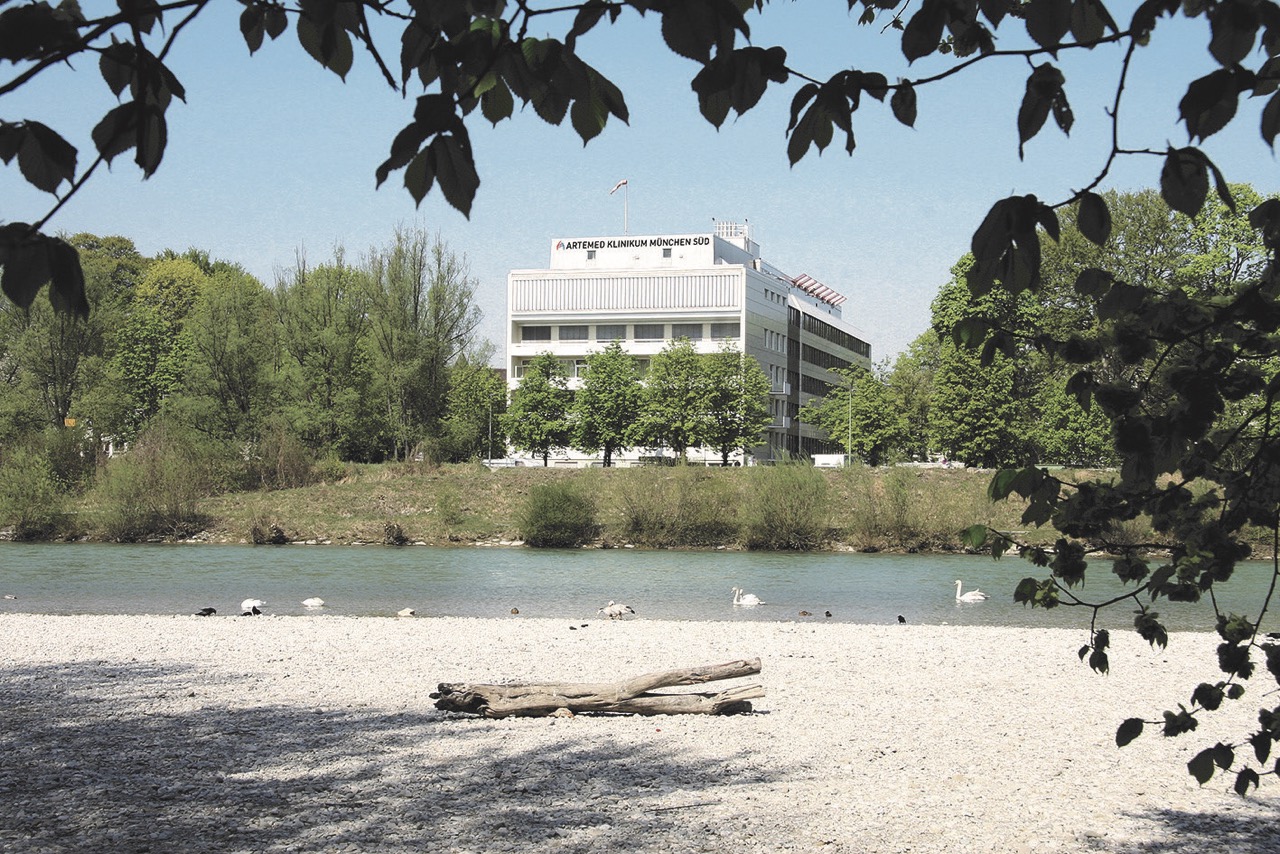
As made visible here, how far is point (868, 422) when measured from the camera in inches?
3607

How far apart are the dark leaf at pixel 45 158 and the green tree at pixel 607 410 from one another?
7959 cm

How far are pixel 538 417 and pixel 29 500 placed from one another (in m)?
41.3

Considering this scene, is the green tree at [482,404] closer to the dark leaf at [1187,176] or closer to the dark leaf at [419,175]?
the dark leaf at [1187,176]

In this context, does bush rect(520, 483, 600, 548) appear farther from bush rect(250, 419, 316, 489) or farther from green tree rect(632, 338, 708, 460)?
green tree rect(632, 338, 708, 460)

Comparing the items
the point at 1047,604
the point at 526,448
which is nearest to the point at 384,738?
the point at 1047,604

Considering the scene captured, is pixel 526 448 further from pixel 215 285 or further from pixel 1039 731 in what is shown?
pixel 1039 731

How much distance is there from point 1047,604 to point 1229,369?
3.31 feet

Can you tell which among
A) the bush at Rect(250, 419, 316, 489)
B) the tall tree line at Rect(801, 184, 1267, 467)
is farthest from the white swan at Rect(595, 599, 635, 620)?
the tall tree line at Rect(801, 184, 1267, 467)

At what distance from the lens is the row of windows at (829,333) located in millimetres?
117100

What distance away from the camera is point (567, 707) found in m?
10.7

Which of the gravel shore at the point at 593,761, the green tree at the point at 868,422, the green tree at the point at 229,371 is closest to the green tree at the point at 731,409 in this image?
the green tree at the point at 868,422

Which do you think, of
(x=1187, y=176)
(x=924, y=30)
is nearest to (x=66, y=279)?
(x=924, y=30)

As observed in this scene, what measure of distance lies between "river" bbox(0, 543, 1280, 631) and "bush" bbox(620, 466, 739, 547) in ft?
8.34

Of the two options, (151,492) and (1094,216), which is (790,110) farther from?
(151,492)
